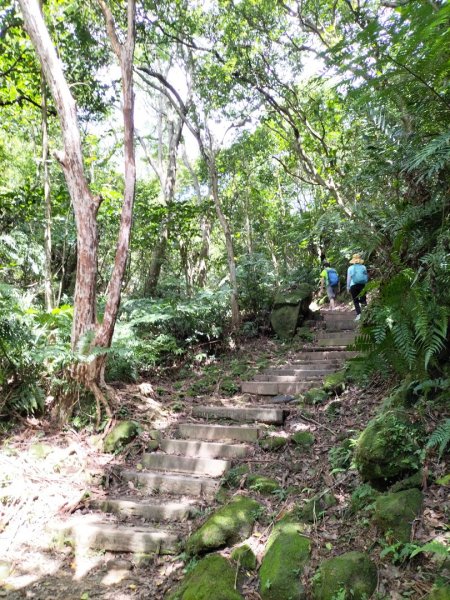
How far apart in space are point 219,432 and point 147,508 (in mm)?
1432

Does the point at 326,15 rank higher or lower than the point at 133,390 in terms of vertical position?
higher

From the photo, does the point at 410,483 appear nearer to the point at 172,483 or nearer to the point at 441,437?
the point at 441,437

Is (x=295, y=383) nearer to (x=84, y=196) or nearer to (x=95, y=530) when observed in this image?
(x=95, y=530)

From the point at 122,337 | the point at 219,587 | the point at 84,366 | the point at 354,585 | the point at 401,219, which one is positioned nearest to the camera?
the point at 354,585

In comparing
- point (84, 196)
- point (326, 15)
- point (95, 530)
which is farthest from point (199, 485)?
point (326, 15)

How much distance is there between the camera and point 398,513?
9.09ft

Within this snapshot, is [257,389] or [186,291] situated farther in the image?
[186,291]

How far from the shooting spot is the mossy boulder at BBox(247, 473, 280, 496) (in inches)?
158

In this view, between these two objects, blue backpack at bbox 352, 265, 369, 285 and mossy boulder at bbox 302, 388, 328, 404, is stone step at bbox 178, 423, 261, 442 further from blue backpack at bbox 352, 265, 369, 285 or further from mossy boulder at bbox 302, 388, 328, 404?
blue backpack at bbox 352, 265, 369, 285

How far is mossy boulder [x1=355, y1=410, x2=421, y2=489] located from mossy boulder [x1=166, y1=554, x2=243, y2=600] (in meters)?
1.32

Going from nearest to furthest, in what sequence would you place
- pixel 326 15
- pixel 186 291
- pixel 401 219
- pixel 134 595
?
pixel 134 595 → pixel 401 219 → pixel 326 15 → pixel 186 291

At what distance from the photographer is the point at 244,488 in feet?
13.9

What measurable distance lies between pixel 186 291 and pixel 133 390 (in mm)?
5388

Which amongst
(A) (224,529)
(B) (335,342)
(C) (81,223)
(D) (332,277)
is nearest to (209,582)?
(A) (224,529)
